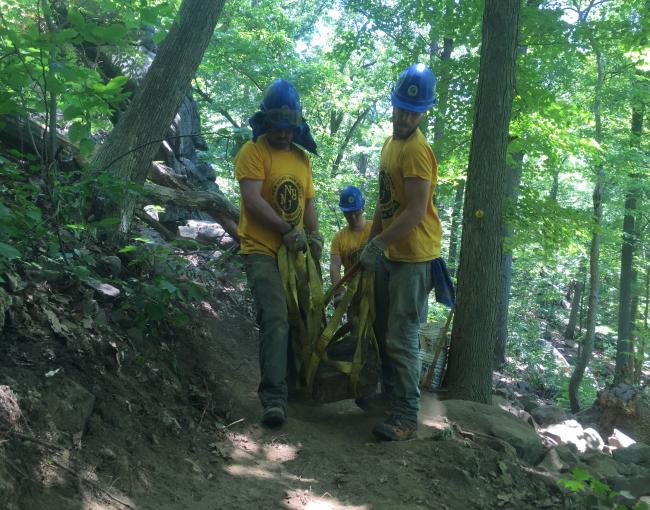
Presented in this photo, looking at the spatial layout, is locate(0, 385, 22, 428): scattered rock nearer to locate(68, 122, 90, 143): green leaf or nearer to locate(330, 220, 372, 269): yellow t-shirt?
locate(68, 122, 90, 143): green leaf

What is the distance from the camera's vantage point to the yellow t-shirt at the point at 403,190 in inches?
158

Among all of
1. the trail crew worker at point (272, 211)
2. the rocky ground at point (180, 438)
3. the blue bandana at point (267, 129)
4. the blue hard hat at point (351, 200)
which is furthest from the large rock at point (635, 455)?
the blue bandana at point (267, 129)

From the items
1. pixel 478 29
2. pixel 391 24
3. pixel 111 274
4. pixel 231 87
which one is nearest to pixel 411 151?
pixel 111 274

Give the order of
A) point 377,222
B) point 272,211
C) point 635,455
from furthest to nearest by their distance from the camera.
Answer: point 635,455 < point 377,222 < point 272,211

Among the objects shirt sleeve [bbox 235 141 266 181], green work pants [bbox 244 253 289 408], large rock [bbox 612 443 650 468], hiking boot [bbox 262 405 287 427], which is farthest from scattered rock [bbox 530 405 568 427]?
shirt sleeve [bbox 235 141 266 181]

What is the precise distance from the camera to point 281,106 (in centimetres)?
423

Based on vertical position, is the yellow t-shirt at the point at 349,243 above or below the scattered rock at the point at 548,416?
above

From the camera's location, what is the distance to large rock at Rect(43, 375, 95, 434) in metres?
2.80

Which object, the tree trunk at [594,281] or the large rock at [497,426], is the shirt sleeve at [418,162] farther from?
the tree trunk at [594,281]

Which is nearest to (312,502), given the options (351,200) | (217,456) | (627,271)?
(217,456)

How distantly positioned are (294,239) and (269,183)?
467mm

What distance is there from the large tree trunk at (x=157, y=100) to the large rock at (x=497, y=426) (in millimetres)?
3560

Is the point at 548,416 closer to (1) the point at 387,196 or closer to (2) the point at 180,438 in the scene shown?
(1) the point at 387,196

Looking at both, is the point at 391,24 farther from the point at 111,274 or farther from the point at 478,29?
the point at 111,274
